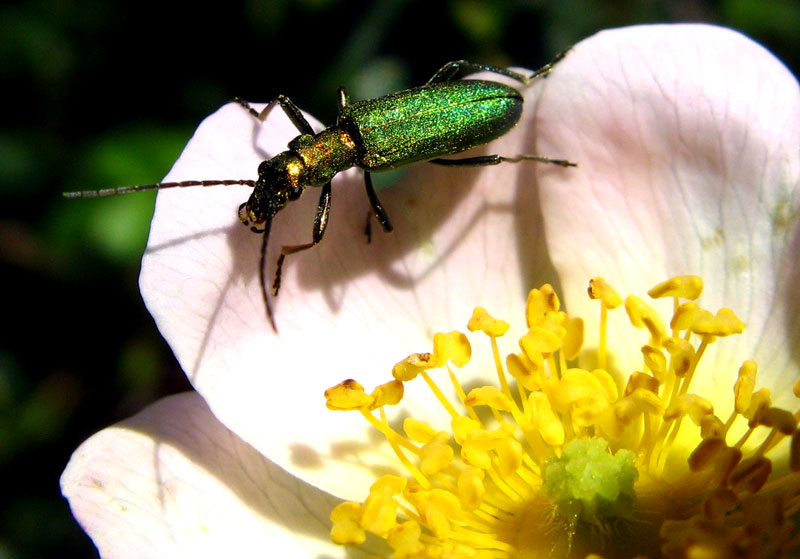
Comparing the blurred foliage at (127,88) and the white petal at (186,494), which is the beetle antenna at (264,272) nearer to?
the white petal at (186,494)

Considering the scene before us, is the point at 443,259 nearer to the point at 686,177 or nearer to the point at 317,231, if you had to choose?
the point at 317,231

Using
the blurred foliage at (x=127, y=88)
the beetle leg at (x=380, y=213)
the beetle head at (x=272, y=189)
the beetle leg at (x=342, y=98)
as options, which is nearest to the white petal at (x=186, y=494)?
the beetle head at (x=272, y=189)


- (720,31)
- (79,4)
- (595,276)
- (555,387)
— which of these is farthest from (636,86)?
(79,4)

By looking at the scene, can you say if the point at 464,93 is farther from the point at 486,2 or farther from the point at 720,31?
the point at 486,2

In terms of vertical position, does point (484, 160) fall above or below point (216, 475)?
above

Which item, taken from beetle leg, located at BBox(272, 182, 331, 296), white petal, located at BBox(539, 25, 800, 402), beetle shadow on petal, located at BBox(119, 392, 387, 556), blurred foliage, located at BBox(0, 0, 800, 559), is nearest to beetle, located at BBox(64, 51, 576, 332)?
beetle leg, located at BBox(272, 182, 331, 296)

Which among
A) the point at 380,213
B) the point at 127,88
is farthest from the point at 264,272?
the point at 127,88

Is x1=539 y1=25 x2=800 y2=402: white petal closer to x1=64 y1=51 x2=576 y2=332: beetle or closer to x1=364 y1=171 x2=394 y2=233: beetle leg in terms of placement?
x1=64 y1=51 x2=576 y2=332: beetle
